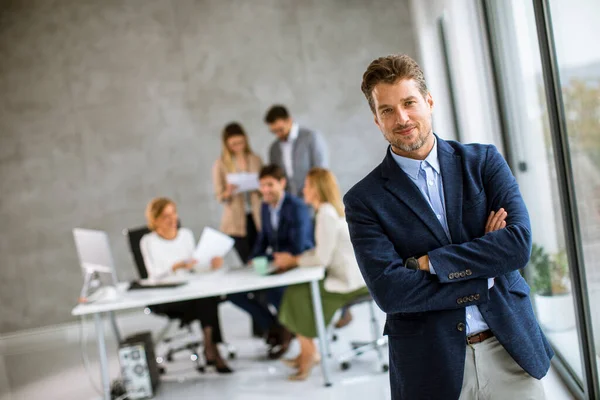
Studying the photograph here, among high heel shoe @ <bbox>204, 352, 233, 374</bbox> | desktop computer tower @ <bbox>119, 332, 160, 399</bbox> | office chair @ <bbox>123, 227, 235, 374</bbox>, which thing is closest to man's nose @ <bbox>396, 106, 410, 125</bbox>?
desktop computer tower @ <bbox>119, 332, 160, 399</bbox>

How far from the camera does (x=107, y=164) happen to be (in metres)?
7.57

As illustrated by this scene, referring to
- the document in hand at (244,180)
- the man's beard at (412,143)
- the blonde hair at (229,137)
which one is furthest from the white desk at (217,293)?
the man's beard at (412,143)

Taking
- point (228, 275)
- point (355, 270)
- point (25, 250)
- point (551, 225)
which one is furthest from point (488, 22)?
point (25, 250)

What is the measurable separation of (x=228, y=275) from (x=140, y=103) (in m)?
3.26

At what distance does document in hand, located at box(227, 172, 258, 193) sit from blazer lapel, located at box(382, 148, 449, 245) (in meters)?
4.08

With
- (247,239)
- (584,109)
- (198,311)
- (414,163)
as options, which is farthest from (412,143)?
(247,239)

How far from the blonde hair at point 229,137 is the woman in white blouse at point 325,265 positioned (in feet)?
4.54

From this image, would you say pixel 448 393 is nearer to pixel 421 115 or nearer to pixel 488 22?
pixel 421 115

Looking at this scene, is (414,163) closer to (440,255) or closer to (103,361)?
(440,255)

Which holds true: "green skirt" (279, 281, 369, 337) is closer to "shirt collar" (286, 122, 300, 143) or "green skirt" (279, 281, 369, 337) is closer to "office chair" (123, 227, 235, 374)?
"office chair" (123, 227, 235, 374)

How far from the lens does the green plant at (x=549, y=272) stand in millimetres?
3647

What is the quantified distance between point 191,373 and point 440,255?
3860 millimetres

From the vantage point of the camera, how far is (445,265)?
178 cm

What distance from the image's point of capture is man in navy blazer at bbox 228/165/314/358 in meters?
4.98
